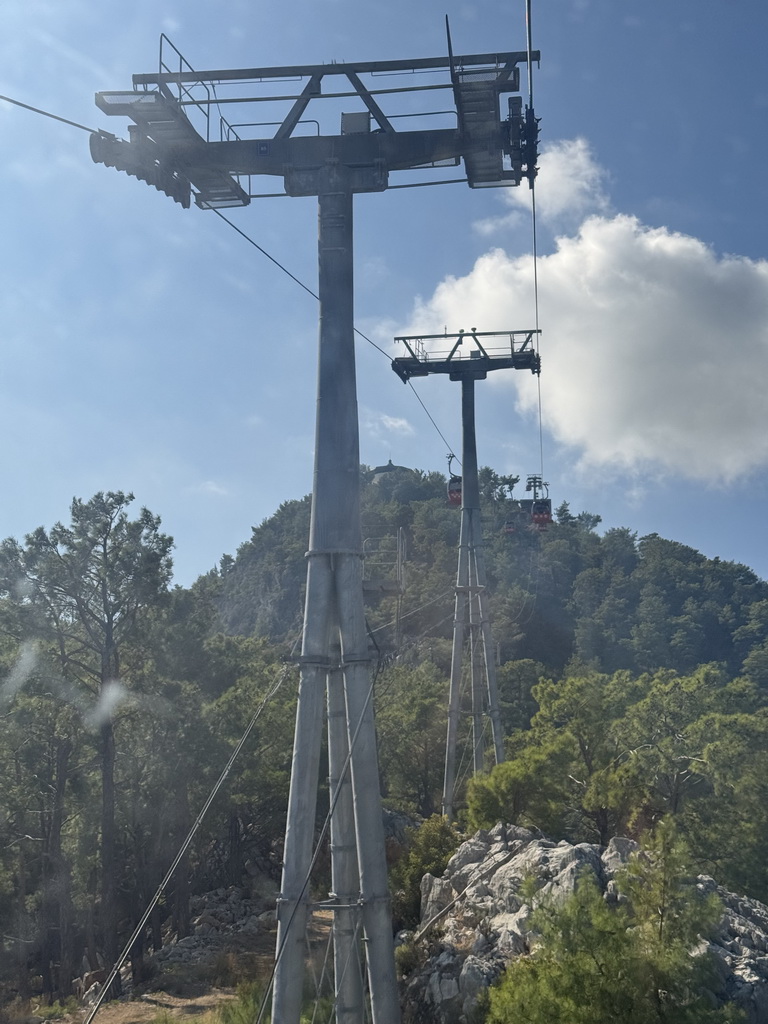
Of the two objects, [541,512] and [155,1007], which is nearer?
[155,1007]

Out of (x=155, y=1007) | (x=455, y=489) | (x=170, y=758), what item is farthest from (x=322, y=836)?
(x=455, y=489)

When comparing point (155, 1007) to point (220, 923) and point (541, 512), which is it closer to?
point (220, 923)

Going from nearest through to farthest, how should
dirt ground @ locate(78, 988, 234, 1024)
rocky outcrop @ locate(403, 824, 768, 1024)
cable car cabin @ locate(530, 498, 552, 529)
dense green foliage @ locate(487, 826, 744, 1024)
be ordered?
dense green foliage @ locate(487, 826, 744, 1024) < rocky outcrop @ locate(403, 824, 768, 1024) < dirt ground @ locate(78, 988, 234, 1024) < cable car cabin @ locate(530, 498, 552, 529)

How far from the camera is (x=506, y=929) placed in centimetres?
1474

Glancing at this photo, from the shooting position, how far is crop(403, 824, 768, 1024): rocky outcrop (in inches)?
512

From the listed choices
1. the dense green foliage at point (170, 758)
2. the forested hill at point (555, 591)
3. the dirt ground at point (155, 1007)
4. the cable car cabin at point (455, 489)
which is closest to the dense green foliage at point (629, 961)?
the dense green foliage at point (170, 758)

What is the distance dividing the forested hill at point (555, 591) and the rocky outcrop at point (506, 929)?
60.2m

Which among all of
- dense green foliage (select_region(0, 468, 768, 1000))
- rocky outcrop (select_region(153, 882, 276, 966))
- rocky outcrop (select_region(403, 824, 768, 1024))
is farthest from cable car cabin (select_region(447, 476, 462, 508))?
rocky outcrop (select_region(153, 882, 276, 966))

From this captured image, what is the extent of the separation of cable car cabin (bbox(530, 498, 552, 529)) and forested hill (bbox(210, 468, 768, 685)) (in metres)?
46.5

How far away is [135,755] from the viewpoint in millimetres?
28484

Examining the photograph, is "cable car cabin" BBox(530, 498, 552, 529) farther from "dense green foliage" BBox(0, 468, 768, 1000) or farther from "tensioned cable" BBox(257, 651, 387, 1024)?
"tensioned cable" BBox(257, 651, 387, 1024)

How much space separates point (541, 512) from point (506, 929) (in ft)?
62.3

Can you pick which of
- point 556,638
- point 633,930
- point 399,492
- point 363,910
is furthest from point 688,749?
point 399,492

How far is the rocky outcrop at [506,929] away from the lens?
12992 mm
